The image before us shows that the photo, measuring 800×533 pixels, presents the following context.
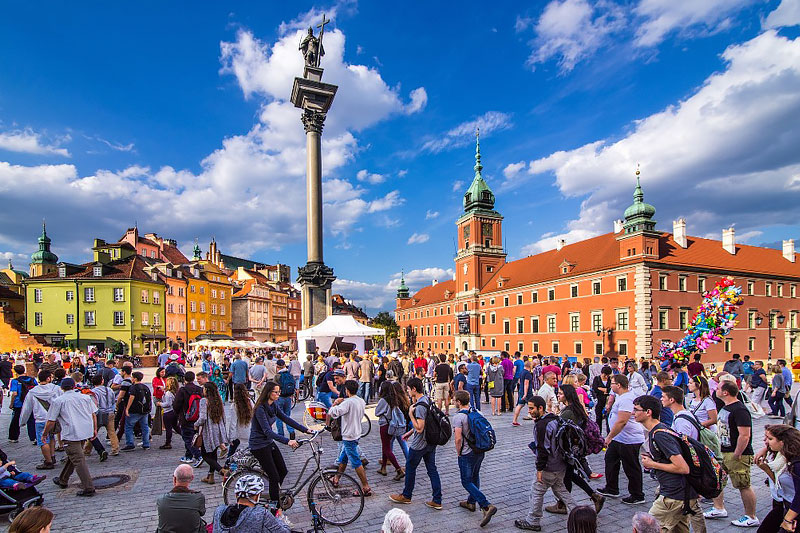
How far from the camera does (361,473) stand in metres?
7.23

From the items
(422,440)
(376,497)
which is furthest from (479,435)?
(376,497)

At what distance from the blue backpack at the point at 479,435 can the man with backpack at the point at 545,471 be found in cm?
65

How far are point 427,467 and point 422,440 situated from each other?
0.52 meters

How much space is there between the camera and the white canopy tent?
2130cm

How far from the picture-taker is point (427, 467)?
7000 mm

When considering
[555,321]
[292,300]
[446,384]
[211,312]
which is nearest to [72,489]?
[446,384]

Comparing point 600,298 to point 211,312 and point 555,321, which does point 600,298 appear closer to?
point 555,321

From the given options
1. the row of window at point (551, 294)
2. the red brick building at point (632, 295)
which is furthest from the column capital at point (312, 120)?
the row of window at point (551, 294)

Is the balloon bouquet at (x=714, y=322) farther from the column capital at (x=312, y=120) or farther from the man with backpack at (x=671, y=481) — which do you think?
the column capital at (x=312, y=120)

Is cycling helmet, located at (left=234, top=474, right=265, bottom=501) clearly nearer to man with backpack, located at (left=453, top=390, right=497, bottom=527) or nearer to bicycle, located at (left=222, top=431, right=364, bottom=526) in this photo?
bicycle, located at (left=222, top=431, right=364, bottom=526)

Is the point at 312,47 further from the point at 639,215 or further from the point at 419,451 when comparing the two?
the point at 639,215

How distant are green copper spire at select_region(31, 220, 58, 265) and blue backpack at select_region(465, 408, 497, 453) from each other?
7892 centimetres

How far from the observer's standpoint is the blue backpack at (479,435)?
251 inches

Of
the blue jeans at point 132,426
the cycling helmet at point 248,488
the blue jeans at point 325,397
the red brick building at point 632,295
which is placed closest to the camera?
the cycling helmet at point 248,488
